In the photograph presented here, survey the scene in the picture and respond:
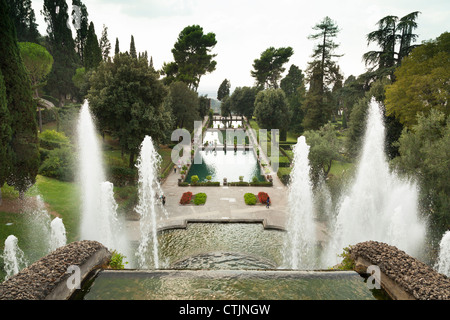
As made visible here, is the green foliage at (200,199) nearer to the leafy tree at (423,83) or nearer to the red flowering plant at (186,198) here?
the red flowering plant at (186,198)

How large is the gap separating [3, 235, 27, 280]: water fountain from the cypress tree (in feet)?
15.4

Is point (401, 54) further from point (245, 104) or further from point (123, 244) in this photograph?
point (245, 104)

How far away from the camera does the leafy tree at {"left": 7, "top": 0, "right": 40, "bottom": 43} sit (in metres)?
43.0

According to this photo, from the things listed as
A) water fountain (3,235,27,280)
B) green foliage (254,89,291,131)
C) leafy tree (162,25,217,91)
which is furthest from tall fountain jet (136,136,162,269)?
leafy tree (162,25,217,91)

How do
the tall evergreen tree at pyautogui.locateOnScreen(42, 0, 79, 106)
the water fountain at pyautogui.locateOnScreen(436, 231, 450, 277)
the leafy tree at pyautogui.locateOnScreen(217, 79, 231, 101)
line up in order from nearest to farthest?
the water fountain at pyautogui.locateOnScreen(436, 231, 450, 277), the tall evergreen tree at pyautogui.locateOnScreen(42, 0, 79, 106), the leafy tree at pyautogui.locateOnScreen(217, 79, 231, 101)

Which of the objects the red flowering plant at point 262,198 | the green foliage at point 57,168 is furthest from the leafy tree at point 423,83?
the green foliage at point 57,168

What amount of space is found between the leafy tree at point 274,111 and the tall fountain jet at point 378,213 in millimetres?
26268

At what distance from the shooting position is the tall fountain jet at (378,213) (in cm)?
1312

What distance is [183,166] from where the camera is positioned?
1128 inches

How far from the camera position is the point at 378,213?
1472 centimetres

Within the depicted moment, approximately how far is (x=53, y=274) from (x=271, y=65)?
60425mm

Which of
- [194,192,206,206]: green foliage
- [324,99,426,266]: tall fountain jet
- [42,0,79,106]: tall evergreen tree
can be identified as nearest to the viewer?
[324,99,426,266]: tall fountain jet

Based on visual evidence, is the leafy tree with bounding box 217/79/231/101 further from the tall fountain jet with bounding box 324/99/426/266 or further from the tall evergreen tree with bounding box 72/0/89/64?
the tall fountain jet with bounding box 324/99/426/266
